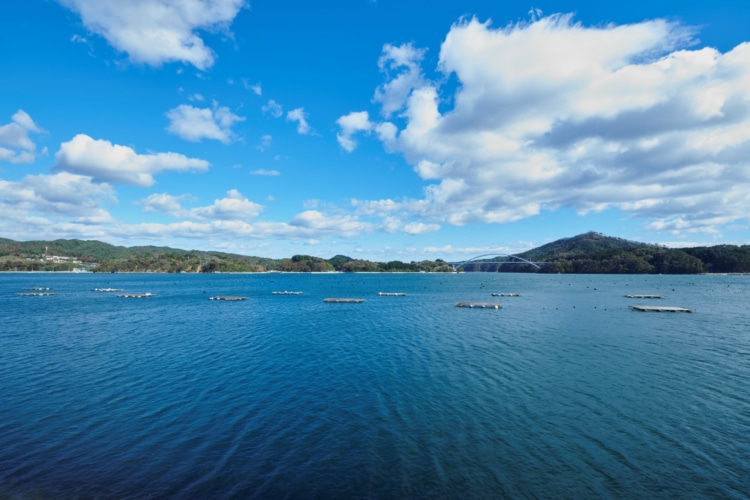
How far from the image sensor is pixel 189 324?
5284 cm

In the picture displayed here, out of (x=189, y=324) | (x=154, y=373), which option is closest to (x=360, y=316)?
(x=189, y=324)

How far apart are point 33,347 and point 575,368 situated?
1975 inches

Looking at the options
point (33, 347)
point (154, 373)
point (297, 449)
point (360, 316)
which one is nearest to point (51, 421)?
point (154, 373)

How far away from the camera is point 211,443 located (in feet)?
53.8

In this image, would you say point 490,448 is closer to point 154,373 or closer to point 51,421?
point 51,421

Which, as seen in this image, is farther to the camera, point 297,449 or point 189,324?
point 189,324

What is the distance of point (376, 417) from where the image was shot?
19.6 m

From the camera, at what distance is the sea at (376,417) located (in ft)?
44.9

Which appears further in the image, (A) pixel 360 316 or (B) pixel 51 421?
(A) pixel 360 316

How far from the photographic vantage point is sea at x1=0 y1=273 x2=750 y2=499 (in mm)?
13695

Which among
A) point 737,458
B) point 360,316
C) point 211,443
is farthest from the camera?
point 360,316

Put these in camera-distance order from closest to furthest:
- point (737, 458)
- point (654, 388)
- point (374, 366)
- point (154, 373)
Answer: point (737, 458) < point (654, 388) < point (154, 373) < point (374, 366)

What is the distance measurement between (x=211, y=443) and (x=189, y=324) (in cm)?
4134

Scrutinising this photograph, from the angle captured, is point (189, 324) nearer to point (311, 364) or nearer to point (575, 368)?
point (311, 364)
